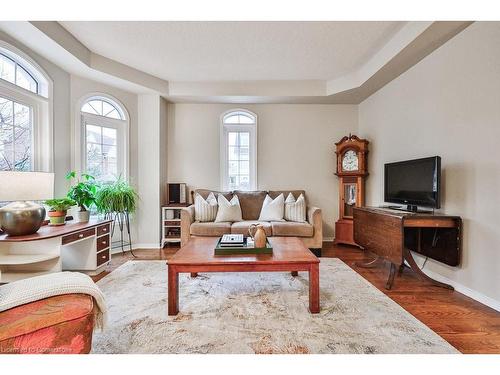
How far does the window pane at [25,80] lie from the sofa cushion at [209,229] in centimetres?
248

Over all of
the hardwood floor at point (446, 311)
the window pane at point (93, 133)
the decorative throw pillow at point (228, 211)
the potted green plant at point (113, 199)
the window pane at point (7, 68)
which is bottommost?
the hardwood floor at point (446, 311)

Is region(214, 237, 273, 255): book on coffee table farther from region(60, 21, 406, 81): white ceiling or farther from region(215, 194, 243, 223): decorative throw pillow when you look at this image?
region(60, 21, 406, 81): white ceiling

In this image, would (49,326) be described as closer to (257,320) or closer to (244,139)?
(257,320)

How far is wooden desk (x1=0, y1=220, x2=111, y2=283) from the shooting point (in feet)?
6.82

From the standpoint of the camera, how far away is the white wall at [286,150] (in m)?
4.31

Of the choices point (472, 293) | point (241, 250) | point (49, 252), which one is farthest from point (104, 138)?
point (472, 293)

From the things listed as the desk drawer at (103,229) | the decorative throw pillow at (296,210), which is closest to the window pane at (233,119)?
the decorative throw pillow at (296,210)

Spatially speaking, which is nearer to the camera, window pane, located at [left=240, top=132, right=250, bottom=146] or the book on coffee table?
the book on coffee table

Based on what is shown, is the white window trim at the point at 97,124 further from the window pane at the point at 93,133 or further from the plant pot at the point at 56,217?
the plant pot at the point at 56,217

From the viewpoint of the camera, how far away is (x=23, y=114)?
263cm

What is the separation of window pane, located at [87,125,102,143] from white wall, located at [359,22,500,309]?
4.30m

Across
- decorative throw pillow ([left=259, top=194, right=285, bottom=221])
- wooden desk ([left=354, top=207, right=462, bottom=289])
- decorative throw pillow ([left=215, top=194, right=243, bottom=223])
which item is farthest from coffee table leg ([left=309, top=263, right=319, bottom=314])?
decorative throw pillow ([left=215, top=194, right=243, bottom=223])

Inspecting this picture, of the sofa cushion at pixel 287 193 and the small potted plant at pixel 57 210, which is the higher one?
the sofa cushion at pixel 287 193

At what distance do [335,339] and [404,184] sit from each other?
2061 millimetres
